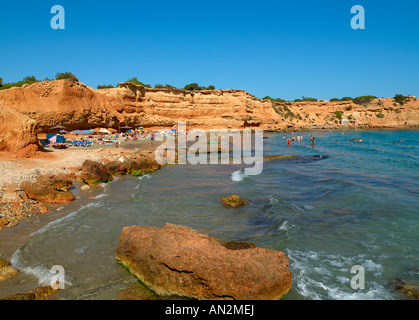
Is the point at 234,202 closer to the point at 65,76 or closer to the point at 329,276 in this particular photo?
the point at 329,276

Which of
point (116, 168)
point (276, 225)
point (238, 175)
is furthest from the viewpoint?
point (238, 175)

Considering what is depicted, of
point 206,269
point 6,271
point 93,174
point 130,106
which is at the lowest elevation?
point 6,271

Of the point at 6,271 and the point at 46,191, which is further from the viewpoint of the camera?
the point at 46,191

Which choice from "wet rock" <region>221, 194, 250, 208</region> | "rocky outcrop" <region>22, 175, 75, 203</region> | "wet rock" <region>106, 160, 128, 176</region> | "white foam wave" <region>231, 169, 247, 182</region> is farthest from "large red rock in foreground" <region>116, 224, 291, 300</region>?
"wet rock" <region>106, 160, 128, 176</region>

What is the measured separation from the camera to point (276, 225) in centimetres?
933

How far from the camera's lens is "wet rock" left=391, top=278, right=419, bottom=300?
5.34 m

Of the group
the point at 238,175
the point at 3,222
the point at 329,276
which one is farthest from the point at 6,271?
the point at 238,175

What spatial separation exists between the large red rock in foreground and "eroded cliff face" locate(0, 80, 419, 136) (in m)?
37.2

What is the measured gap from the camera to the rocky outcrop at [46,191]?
1104 centimetres

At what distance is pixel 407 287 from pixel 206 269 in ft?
14.7

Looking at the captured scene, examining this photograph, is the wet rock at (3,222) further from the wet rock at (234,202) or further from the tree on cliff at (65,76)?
the tree on cliff at (65,76)

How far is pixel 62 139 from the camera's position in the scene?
29844mm

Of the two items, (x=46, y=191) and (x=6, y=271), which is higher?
(x=46, y=191)
